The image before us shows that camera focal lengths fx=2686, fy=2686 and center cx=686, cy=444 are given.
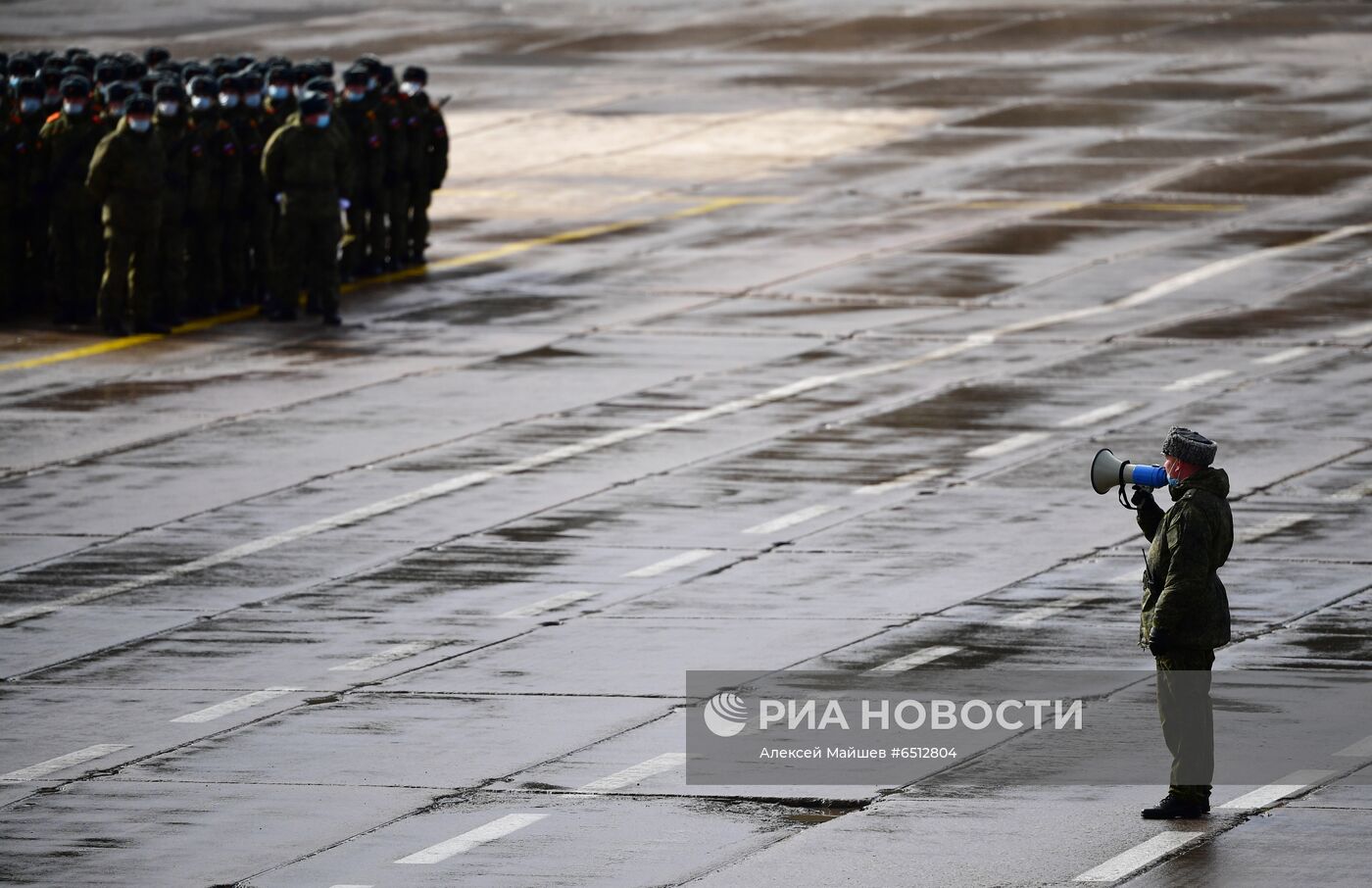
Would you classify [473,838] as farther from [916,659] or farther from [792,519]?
[792,519]

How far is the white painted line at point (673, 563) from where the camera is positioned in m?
15.8

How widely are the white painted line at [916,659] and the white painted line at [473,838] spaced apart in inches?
109

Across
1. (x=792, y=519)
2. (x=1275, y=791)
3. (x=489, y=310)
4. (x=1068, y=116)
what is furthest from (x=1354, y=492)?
(x=1068, y=116)

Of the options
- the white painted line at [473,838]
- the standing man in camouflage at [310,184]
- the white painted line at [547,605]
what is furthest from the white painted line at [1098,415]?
the white painted line at [473,838]

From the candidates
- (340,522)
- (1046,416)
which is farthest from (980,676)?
(1046,416)

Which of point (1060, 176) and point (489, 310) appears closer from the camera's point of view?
point (489, 310)

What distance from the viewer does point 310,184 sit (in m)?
24.2

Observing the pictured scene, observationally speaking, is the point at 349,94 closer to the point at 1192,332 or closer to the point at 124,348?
the point at 124,348

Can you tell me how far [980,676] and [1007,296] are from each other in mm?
13202

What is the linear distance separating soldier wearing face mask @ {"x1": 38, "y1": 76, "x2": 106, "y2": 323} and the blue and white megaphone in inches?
615

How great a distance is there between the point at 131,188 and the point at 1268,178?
1535 centimetres

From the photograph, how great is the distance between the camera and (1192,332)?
2397cm

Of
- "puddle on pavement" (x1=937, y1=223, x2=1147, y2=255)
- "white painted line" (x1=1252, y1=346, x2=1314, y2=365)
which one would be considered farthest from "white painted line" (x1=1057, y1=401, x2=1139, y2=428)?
"puddle on pavement" (x1=937, y1=223, x2=1147, y2=255)

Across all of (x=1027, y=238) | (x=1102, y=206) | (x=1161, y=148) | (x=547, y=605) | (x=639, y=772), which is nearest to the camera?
(x=639, y=772)
